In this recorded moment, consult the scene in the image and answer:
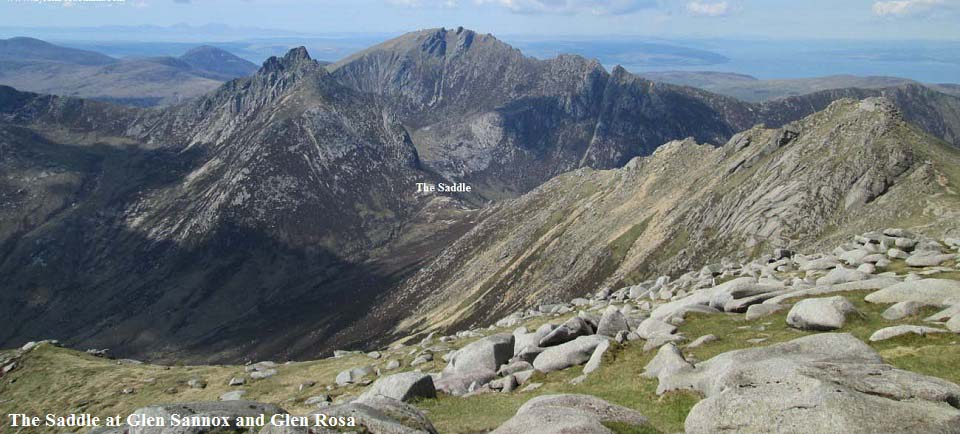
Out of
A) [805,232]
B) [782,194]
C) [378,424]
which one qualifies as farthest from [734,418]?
[782,194]

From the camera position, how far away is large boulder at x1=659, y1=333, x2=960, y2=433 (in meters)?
19.4

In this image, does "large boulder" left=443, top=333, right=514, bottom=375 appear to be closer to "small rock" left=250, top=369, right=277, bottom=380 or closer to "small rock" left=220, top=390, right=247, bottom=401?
"small rock" left=220, top=390, right=247, bottom=401

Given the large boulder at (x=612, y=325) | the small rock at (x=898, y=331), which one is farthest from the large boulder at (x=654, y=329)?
the small rock at (x=898, y=331)

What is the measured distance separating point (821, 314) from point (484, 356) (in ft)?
77.3

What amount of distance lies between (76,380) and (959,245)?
10628 centimetres

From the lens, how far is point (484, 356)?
4578 centimetres

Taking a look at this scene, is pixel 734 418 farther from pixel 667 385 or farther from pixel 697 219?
pixel 697 219

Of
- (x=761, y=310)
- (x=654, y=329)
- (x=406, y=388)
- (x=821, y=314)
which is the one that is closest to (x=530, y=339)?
(x=654, y=329)

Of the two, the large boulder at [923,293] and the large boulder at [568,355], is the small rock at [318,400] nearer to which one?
the large boulder at [568,355]

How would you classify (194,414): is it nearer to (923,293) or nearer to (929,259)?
(923,293)

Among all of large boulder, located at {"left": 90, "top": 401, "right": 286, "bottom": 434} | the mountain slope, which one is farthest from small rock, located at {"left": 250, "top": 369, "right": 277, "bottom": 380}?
Result: the mountain slope

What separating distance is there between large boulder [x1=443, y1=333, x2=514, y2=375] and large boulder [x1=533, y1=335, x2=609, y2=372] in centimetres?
421

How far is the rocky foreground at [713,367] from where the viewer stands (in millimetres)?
21281

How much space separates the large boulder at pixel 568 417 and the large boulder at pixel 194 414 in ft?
36.3
